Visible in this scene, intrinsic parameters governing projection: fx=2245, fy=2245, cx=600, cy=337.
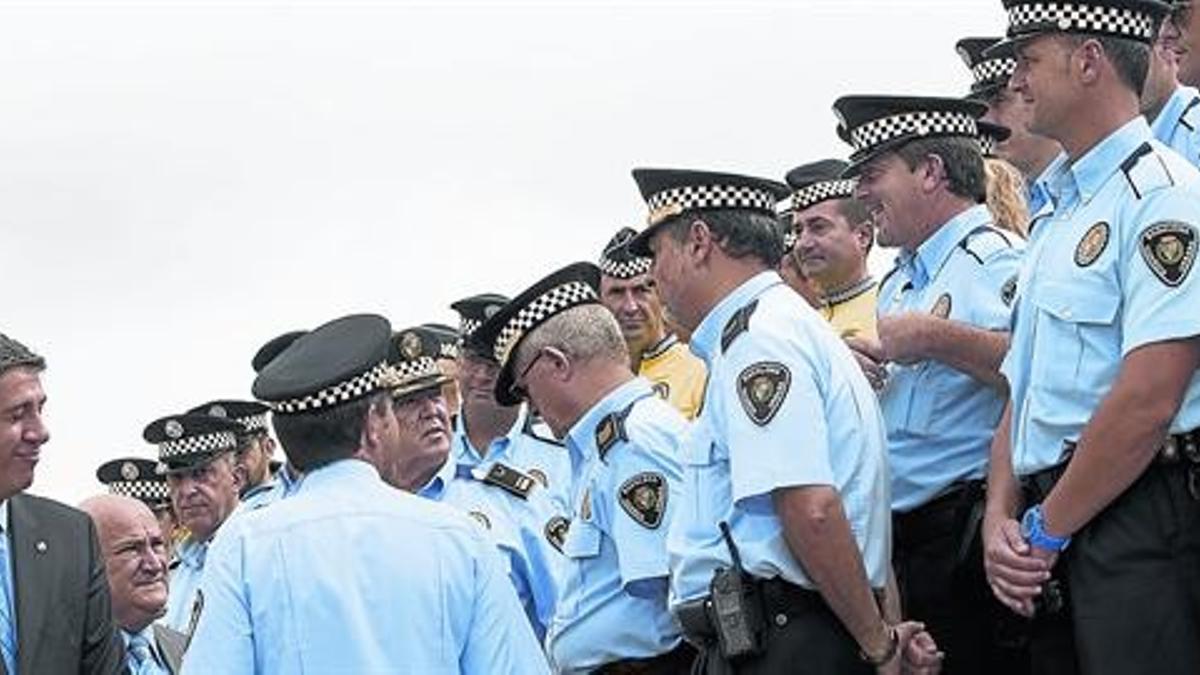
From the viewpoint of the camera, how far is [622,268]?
9164mm

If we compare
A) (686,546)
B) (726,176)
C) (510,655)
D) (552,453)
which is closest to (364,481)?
(510,655)

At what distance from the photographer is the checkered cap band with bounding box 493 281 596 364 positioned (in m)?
7.17

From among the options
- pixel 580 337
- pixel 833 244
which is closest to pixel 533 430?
pixel 833 244

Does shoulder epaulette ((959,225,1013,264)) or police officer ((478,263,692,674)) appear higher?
shoulder epaulette ((959,225,1013,264))

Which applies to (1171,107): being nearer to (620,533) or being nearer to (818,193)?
(818,193)

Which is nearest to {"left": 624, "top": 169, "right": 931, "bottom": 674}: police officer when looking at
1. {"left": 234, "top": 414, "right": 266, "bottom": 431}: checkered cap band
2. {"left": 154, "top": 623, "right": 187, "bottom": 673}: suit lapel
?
{"left": 154, "top": 623, "right": 187, "bottom": 673}: suit lapel

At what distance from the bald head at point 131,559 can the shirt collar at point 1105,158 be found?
3973mm

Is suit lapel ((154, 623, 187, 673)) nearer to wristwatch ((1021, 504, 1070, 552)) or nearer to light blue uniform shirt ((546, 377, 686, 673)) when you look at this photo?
light blue uniform shirt ((546, 377, 686, 673))

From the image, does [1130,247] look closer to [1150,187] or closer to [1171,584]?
[1150,187]

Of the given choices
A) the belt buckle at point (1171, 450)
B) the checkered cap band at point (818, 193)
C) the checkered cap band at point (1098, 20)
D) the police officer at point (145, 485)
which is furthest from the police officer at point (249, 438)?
the belt buckle at point (1171, 450)

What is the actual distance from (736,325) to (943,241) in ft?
2.92

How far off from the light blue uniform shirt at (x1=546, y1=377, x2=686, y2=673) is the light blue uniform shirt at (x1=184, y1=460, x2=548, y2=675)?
46.1 inches

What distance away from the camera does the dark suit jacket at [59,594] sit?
6613 mm

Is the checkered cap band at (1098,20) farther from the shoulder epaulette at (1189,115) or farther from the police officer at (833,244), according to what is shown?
the police officer at (833,244)
